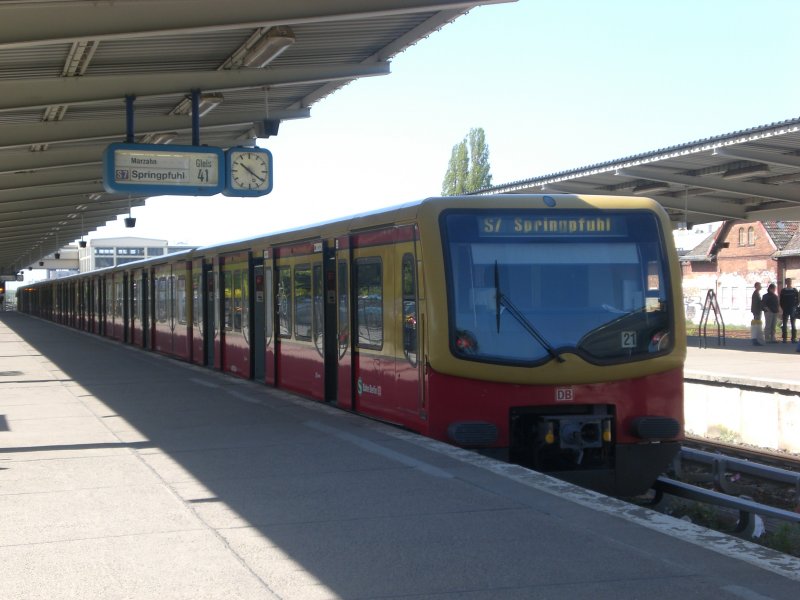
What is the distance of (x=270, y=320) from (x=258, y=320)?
4.71 ft

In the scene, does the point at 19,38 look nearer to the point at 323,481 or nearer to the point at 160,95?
the point at 160,95

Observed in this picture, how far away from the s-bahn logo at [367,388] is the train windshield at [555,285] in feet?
6.36

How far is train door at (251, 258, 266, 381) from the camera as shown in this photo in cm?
1566

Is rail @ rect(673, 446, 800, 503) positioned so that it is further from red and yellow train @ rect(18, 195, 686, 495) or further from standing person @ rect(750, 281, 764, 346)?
standing person @ rect(750, 281, 764, 346)

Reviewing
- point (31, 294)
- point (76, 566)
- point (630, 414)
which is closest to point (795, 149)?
point (630, 414)

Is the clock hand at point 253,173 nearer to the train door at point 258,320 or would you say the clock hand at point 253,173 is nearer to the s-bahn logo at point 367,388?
the train door at point 258,320

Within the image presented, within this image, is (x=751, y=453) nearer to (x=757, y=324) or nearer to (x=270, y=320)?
(x=270, y=320)

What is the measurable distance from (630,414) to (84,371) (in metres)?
12.9

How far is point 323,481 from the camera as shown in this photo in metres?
7.60

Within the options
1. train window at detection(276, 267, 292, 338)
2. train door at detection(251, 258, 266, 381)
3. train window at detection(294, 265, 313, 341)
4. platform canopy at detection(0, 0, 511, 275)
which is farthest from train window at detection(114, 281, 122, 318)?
train window at detection(294, 265, 313, 341)

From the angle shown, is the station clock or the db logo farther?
the station clock

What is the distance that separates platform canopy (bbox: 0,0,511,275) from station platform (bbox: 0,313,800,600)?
4.26 meters

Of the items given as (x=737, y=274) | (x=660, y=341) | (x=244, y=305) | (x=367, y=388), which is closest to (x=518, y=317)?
(x=660, y=341)

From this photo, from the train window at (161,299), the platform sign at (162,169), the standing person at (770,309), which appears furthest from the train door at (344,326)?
the standing person at (770,309)
